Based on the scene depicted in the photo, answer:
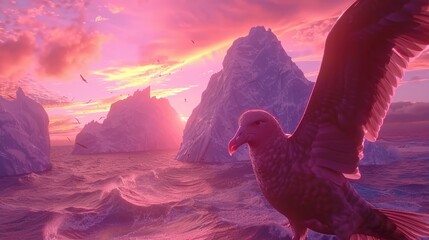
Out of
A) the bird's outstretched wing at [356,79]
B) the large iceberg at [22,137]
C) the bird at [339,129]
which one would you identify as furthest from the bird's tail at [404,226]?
the large iceberg at [22,137]

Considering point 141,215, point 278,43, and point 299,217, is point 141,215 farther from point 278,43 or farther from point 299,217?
point 278,43

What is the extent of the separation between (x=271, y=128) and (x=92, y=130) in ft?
323

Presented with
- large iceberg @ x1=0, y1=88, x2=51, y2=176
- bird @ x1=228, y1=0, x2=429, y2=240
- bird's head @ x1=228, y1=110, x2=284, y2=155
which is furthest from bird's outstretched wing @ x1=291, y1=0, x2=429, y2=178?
large iceberg @ x1=0, y1=88, x2=51, y2=176

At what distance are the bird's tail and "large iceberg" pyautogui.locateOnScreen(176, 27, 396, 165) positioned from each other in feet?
141

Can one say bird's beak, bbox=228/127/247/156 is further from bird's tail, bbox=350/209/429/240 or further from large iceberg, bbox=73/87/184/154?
large iceberg, bbox=73/87/184/154

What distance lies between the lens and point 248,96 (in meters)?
50.1

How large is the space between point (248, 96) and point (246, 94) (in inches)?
17.1

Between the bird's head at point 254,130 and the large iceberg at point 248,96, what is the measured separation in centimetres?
4348

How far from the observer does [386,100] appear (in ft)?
9.84

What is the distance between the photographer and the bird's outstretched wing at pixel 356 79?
2705 mm

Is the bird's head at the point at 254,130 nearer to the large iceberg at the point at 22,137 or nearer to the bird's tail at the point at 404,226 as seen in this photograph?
the bird's tail at the point at 404,226

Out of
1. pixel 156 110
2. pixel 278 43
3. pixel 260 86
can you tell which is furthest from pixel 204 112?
pixel 156 110

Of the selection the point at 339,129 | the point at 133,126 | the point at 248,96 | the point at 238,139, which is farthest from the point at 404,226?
the point at 133,126

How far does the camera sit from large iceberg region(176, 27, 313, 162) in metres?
47.6
